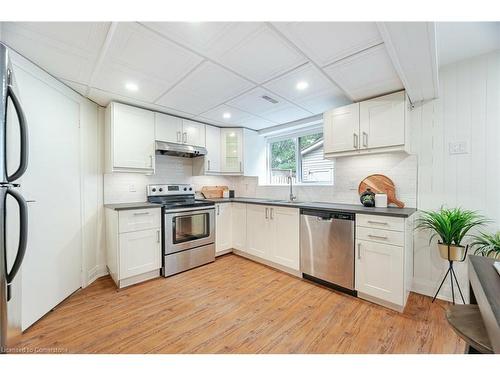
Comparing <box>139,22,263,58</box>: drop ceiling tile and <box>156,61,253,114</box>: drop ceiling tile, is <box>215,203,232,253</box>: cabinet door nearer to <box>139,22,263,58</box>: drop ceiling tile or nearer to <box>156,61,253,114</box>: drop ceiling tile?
<box>156,61,253,114</box>: drop ceiling tile

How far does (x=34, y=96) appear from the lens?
71.4 inches

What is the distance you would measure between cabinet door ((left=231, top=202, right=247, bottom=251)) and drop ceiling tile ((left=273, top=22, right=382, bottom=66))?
2.28 m

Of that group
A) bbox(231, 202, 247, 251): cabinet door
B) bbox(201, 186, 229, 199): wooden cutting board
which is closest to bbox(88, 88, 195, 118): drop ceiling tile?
bbox(201, 186, 229, 199): wooden cutting board

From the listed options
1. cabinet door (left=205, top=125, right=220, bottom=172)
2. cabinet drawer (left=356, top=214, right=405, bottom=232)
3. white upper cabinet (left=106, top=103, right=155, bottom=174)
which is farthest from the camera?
cabinet door (left=205, top=125, right=220, bottom=172)

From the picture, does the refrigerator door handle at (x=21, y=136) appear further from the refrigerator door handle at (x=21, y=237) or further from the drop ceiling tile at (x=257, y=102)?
the drop ceiling tile at (x=257, y=102)

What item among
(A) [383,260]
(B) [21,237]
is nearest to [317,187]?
(A) [383,260]

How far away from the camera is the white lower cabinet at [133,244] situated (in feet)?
7.90

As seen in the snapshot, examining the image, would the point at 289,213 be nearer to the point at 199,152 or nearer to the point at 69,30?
the point at 199,152

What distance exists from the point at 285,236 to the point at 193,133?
2126 millimetres

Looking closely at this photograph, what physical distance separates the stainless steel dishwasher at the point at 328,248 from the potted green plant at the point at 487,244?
1.06 m

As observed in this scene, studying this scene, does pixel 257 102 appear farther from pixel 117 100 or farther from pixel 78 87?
pixel 78 87

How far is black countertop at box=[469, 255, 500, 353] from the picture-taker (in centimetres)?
65

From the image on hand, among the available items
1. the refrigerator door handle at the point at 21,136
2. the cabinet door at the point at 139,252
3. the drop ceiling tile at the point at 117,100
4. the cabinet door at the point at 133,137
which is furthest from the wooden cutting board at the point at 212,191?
the refrigerator door handle at the point at 21,136
